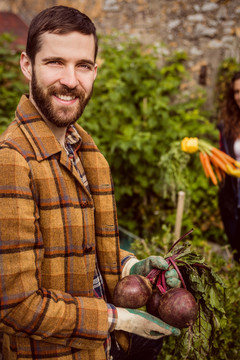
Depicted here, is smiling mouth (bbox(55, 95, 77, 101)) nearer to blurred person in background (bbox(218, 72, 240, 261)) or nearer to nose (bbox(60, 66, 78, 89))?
nose (bbox(60, 66, 78, 89))

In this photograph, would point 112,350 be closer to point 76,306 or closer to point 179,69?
point 76,306

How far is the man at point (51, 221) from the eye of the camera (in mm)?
1105

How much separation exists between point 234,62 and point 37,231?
14.5ft

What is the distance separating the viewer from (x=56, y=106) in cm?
127

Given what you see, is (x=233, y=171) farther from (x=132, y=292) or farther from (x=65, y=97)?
(x=65, y=97)

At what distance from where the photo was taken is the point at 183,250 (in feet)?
5.53

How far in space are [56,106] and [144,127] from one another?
10.6ft

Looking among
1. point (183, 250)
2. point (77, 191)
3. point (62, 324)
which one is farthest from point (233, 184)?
point (62, 324)

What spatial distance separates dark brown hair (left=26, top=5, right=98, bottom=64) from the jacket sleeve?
0.46m

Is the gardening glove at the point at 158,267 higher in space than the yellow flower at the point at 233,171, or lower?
lower

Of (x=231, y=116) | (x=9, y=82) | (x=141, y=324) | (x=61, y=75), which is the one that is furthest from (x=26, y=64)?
(x=9, y=82)

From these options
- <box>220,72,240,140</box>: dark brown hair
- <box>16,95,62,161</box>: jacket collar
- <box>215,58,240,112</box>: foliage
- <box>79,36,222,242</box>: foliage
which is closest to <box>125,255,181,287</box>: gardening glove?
<box>16,95,62,161</box>: jacket collar

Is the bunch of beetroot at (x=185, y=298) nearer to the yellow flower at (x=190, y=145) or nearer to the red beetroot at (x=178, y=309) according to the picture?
the red beetroot at (x=178, y=309)

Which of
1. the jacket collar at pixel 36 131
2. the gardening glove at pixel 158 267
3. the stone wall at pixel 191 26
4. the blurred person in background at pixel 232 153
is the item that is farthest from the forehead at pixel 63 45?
the stone wall at pixel 191 26
